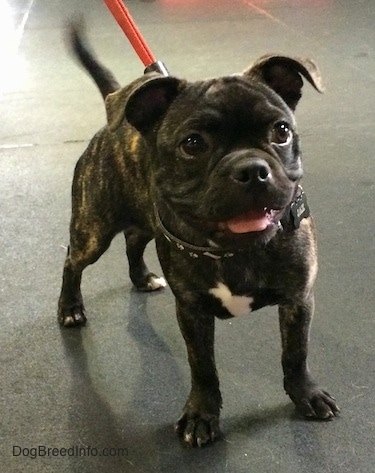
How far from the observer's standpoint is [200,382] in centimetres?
192

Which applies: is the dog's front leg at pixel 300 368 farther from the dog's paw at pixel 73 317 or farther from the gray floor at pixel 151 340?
the dog's paw at pixel 73 317

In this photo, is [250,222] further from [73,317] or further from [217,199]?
[73,317]

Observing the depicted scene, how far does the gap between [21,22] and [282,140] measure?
5.84 metres

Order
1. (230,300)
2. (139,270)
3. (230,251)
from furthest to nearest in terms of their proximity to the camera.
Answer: (139,270) < (230,300) < (230,251)

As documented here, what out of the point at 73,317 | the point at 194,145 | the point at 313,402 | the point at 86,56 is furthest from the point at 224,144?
the point at 73,317

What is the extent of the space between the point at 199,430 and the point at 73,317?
0.74 metres

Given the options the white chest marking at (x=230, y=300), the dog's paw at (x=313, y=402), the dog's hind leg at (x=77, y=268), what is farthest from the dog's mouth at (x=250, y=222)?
the dog's hind leg at (x=77, y=268)

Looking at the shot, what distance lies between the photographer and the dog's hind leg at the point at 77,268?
225cm

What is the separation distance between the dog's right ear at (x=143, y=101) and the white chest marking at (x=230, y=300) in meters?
0.44

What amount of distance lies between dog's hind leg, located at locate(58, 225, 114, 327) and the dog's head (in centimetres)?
65

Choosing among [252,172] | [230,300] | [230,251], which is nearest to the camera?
[252,172]

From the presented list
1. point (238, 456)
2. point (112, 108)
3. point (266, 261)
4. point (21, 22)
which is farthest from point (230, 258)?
point (21, 22)

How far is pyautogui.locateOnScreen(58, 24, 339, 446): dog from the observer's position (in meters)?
1.48

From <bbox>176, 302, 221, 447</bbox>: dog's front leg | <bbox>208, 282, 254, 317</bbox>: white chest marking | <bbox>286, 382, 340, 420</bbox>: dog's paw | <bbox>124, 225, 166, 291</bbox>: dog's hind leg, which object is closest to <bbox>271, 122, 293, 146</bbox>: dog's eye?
<bbox>208, 282, 254, 317</bbox>: white chest marking
